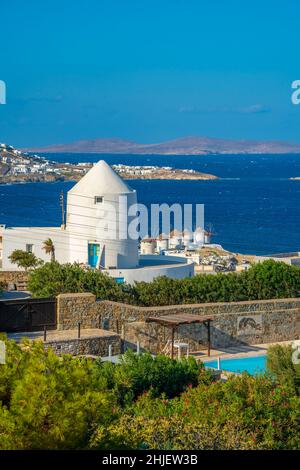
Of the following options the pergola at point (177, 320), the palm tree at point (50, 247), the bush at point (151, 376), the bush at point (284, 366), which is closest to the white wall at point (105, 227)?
the palm tree at point (50, 247)

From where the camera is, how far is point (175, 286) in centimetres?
2080

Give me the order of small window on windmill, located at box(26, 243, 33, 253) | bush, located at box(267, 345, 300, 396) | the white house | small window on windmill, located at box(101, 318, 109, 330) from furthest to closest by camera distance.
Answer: small window on windmill, located at box(26, 243, 33, 253) → the white house → small window on windmill, located at box(101, 318, 109, 330) → bush, located at box(267, 345, 300, 396)

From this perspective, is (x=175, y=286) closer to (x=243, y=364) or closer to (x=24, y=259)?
(x=243, y=364)

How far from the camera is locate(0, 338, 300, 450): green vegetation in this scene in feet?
25.7

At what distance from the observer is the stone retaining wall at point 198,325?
18.4m

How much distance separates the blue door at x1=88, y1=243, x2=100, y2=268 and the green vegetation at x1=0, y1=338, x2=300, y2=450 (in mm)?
12214

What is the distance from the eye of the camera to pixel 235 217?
111 metres

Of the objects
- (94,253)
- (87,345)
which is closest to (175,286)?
(87,345)

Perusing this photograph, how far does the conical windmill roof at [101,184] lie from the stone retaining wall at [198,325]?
7080 millimetres

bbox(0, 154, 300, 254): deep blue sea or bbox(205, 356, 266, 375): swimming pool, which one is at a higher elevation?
bbox(0, 154, 300, 254): deep blue sea

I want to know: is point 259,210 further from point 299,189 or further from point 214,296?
point 214,296

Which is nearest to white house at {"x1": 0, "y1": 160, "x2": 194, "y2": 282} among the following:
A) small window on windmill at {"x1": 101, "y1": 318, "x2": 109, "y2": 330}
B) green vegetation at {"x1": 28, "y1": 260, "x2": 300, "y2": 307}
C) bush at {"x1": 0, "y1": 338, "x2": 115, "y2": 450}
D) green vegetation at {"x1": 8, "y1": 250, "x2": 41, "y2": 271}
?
green vegetation at {"x1": 8, "y1": 250, "x2": 41, "y2": 271}

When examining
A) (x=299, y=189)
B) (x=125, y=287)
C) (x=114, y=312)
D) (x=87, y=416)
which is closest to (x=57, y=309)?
(x=114, y=312)

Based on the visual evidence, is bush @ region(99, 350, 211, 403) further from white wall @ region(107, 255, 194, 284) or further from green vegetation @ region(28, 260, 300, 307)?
white wall @ region(107, 255, 194, 284)
